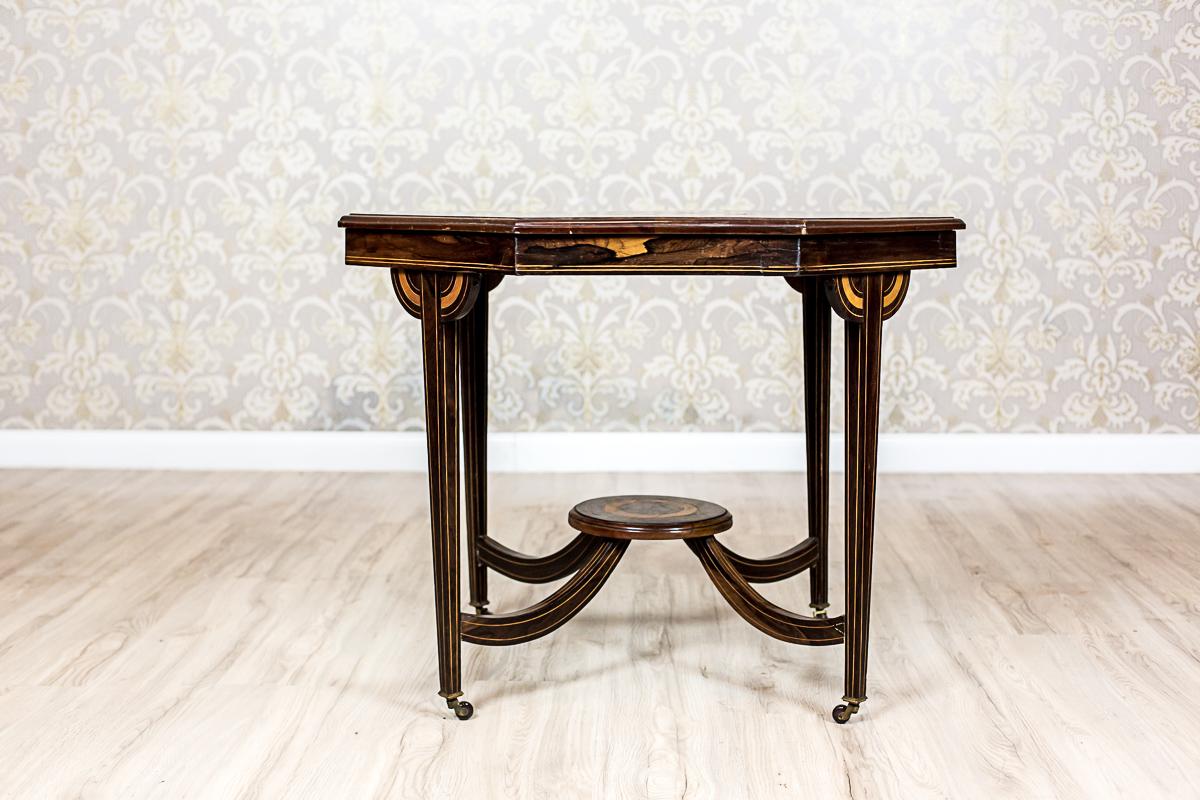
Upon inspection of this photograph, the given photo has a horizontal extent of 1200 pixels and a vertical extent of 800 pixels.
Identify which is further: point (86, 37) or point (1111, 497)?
point (86, 37)

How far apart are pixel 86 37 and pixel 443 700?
2519 millimetres

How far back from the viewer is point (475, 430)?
2172 mm

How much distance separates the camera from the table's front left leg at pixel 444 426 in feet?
5.77

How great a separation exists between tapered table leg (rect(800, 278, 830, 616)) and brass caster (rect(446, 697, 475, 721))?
0.72 metres

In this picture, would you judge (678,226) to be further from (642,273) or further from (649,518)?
(649,518)

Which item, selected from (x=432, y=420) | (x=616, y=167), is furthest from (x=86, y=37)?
(x=432, y=420)

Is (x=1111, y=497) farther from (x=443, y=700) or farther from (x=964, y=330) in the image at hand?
(x=443, y=700)

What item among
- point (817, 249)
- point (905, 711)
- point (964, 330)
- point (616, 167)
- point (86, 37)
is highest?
point (86, 37)

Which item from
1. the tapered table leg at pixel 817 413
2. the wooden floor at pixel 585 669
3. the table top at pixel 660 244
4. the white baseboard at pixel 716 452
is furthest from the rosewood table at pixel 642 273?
the white baseboard at pixel 716 452

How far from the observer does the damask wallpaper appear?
349 cm

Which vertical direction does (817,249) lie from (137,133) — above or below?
below

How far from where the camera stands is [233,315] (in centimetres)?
362

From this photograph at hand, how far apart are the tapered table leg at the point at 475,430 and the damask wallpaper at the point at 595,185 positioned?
4.46 ft

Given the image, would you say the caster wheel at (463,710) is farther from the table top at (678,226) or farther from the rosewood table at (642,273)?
the table top at (678,226)
